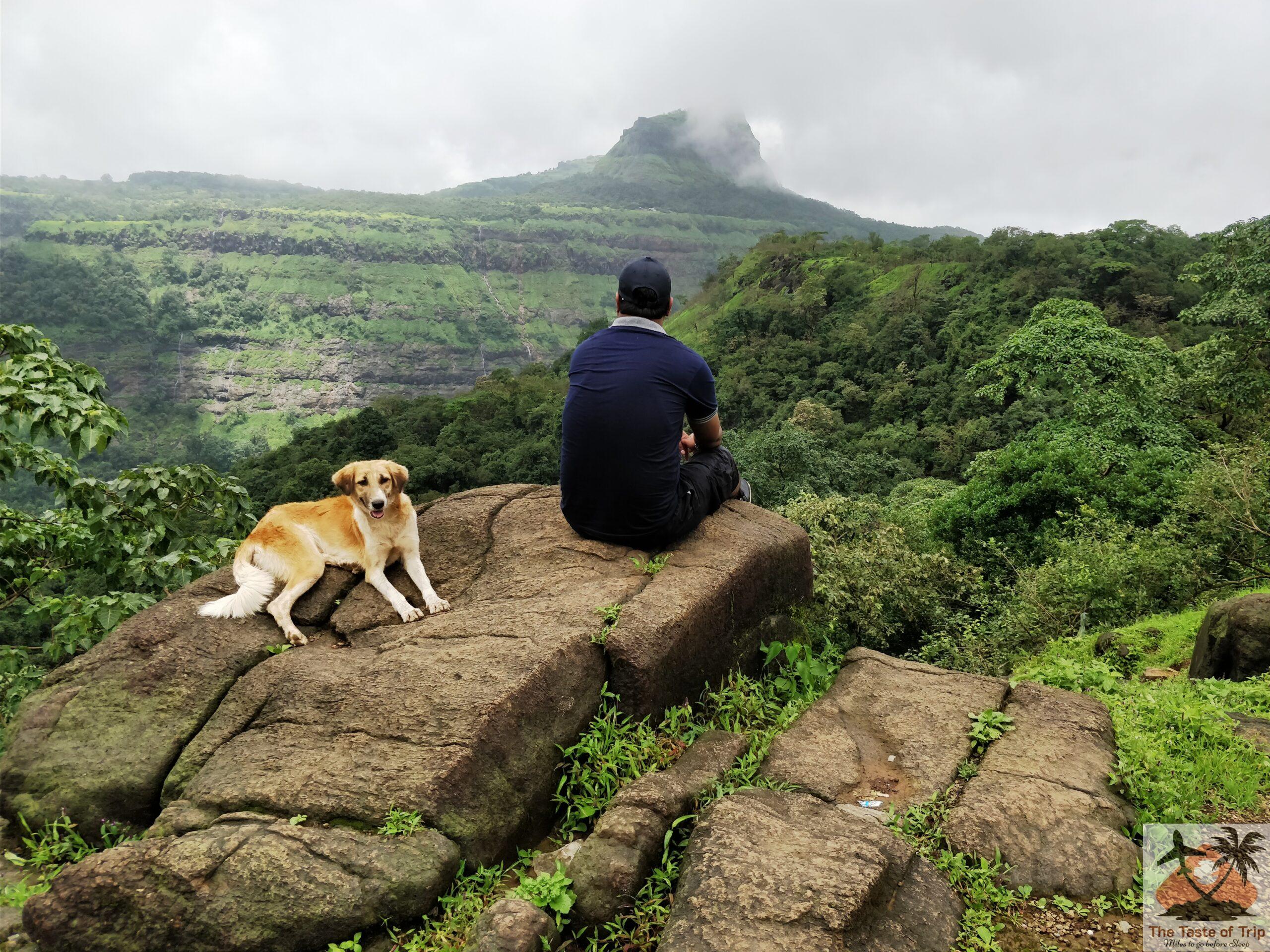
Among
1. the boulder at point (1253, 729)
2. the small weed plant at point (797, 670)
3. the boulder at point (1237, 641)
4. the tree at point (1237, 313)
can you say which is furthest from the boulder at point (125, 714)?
the tree at point (1237, 313)

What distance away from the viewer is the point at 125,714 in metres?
4.30

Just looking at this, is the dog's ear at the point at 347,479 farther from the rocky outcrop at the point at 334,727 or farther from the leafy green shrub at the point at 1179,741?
the leafy green shrub at the point at 1179,741

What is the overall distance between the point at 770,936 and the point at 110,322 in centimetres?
18194

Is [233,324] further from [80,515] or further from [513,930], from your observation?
[513,930]

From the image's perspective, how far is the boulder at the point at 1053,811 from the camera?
3.50 metres

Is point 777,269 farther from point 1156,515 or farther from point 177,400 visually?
point 177,400

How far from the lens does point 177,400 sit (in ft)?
461

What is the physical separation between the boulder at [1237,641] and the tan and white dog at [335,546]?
6563mm

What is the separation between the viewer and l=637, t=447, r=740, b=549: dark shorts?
5570 millimetres

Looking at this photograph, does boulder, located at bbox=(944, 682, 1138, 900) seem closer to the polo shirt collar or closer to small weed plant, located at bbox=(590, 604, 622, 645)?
small weed plant, located at bbox=(590, 604, 622, 645)

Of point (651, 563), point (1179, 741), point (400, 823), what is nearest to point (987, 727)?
point (1179, 741)

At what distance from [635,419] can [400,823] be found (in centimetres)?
279

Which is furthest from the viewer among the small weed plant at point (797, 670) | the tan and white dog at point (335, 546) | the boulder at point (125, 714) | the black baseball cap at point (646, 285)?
the small weed plant at point (797, 670)

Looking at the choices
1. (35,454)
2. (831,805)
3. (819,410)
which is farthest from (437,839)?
(819,410)
